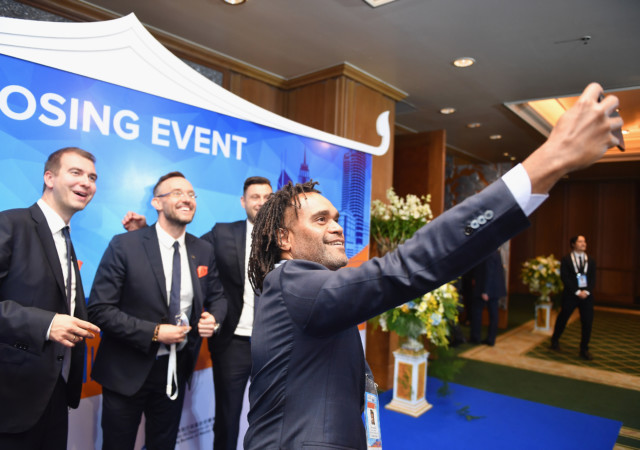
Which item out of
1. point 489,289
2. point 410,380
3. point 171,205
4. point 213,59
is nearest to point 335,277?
point 171,205

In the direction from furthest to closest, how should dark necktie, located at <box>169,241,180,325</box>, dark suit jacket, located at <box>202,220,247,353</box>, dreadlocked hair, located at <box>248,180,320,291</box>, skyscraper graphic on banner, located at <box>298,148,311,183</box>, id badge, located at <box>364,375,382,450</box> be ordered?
skyscraper graphic on banner, located at <box>298,148,311,183</box> < dark suit jacket, located at <box>202,220,247,353</box> < dark necktie, located at <box>169,241,180,325</box> < dreadlocked hair, located at <box>248,180,320,291</box> < id badge, located at <box>364,375,382,450</box>

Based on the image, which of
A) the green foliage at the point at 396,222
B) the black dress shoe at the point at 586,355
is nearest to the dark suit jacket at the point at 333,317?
the green foliage at the point at 396,222

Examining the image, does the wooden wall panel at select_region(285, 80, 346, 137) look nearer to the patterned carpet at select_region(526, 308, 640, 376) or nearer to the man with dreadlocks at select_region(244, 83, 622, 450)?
the man with dreadlocks at select_region(244, 83, 622, 450)

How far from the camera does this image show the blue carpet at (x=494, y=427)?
10.7 ft

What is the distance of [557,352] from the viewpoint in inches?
241

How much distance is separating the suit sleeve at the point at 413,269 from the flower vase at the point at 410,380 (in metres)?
3.24

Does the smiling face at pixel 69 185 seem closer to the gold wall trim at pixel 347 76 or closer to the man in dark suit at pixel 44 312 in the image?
the man in dark suit at pixel 44 312

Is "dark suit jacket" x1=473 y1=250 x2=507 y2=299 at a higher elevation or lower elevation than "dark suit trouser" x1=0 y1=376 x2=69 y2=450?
higher

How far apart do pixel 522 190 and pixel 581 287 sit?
19.8 feet

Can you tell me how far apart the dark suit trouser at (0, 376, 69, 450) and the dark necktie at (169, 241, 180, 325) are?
50cm

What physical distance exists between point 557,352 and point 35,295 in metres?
6.47

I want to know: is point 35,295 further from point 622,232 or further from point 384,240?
point 622,232

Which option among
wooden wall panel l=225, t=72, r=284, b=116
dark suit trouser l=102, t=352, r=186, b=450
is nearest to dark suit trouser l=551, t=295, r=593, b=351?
wooden wall panel l=225, t=72, r=284, b=116

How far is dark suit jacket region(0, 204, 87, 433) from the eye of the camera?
1.53 m
